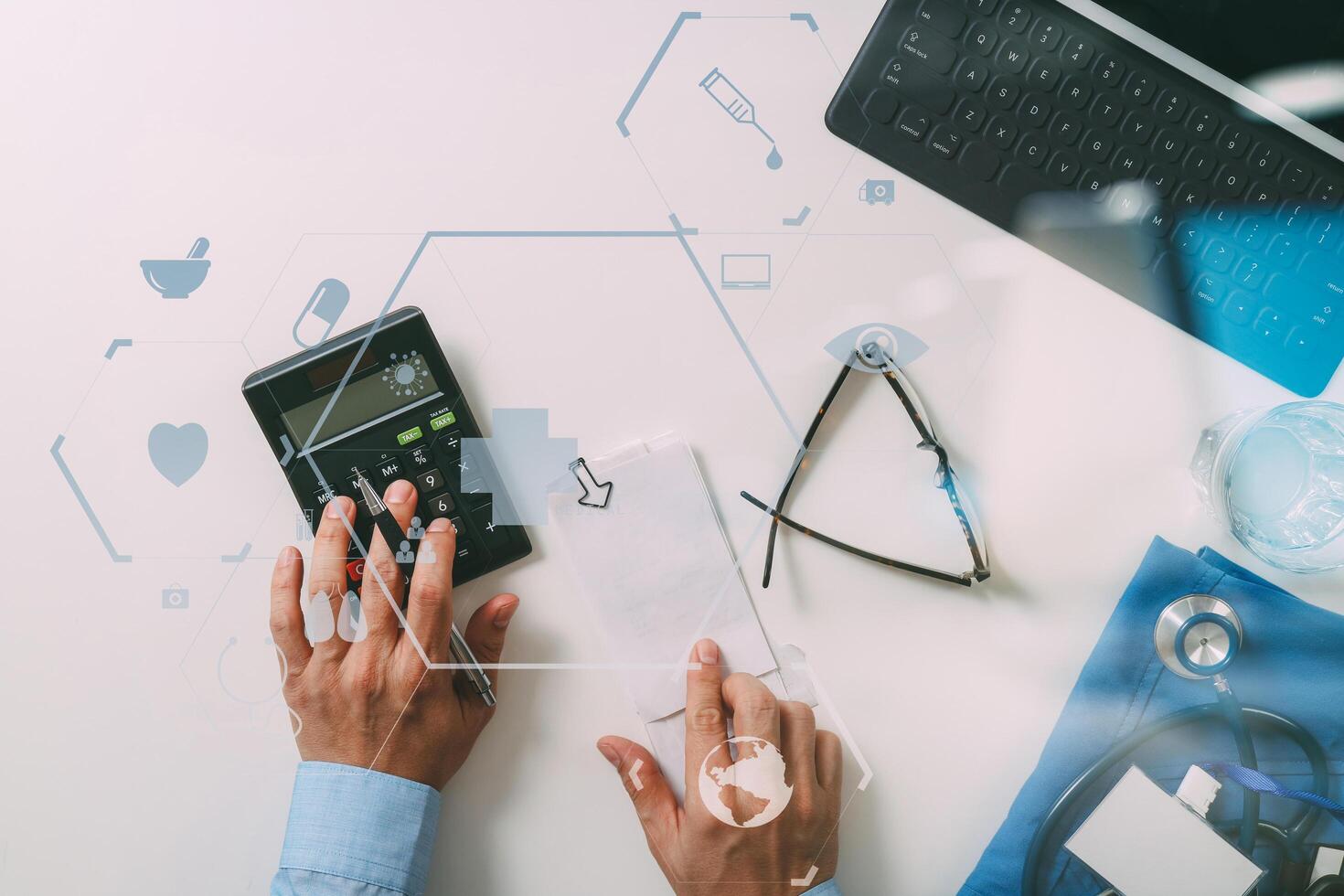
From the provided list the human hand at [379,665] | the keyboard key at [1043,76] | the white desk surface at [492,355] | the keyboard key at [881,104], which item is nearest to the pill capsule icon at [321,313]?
the white desk surface at [492,355]

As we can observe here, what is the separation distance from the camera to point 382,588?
1.54 ft

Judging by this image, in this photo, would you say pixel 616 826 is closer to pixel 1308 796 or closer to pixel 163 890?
pixel 163 890

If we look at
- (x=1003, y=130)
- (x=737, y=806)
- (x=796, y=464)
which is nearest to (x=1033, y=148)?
(x=1003, y=130)

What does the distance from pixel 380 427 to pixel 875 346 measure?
32 centimetres

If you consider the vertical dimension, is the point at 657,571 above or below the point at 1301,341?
below

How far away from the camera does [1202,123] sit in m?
0.48

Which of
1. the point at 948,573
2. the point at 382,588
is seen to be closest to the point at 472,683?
the point at 382,588

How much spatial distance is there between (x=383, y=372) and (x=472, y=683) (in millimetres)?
205

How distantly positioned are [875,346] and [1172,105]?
0.79ft

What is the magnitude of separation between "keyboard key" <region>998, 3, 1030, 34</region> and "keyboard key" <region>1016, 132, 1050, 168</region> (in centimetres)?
7

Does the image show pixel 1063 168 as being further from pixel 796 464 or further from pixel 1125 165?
pixel 796 464

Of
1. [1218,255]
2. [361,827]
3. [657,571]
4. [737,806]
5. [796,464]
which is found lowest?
[361,827]

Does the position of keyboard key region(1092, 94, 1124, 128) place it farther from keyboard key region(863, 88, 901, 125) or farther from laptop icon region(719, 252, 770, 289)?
laptop icon region(719, 252, 770, 289)

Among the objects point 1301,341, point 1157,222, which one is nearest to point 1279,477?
point 1301,341
